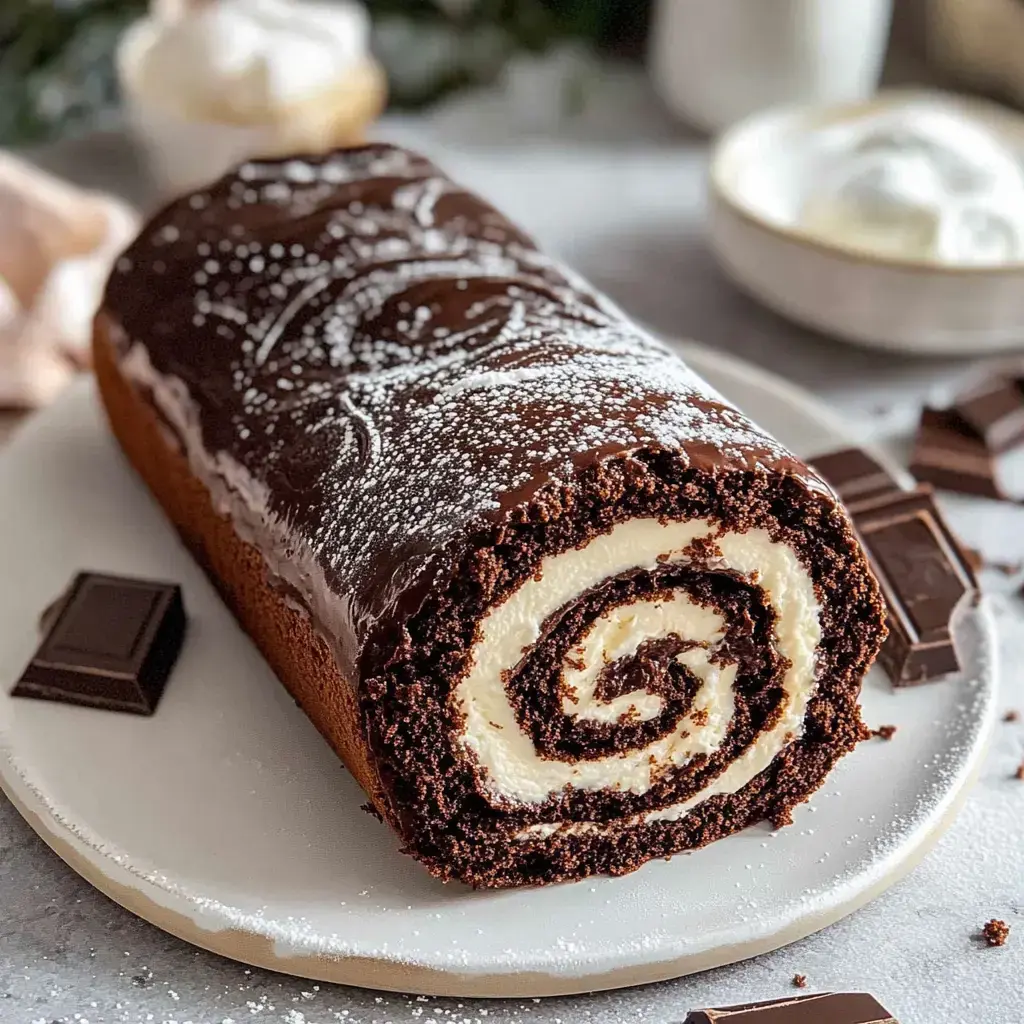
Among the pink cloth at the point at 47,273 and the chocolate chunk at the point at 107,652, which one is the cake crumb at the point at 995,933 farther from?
the pink cloth at the point at 47,273

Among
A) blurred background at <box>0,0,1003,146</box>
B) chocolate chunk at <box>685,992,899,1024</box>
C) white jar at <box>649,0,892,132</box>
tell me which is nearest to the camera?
chocolate chunk at <box>685,992,899,1024</box>

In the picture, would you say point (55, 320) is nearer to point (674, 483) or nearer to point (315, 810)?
point (315, 810)

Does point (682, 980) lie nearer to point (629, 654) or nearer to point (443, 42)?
point (629, 654)

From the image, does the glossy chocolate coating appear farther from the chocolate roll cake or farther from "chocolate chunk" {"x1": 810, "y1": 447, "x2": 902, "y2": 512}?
"chocolate chunk" {"x1": 810, "y1": 447, "x2": 902, "y2": 512}

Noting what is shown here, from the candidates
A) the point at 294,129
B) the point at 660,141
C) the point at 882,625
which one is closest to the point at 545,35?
the point at 660,141

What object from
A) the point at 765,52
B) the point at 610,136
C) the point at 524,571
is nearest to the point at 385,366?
the point at 524,571

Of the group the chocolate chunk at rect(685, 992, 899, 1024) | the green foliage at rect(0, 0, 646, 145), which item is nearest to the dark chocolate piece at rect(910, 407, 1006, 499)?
the chocolate chunk at rect(685, 992, 899, 1024)
